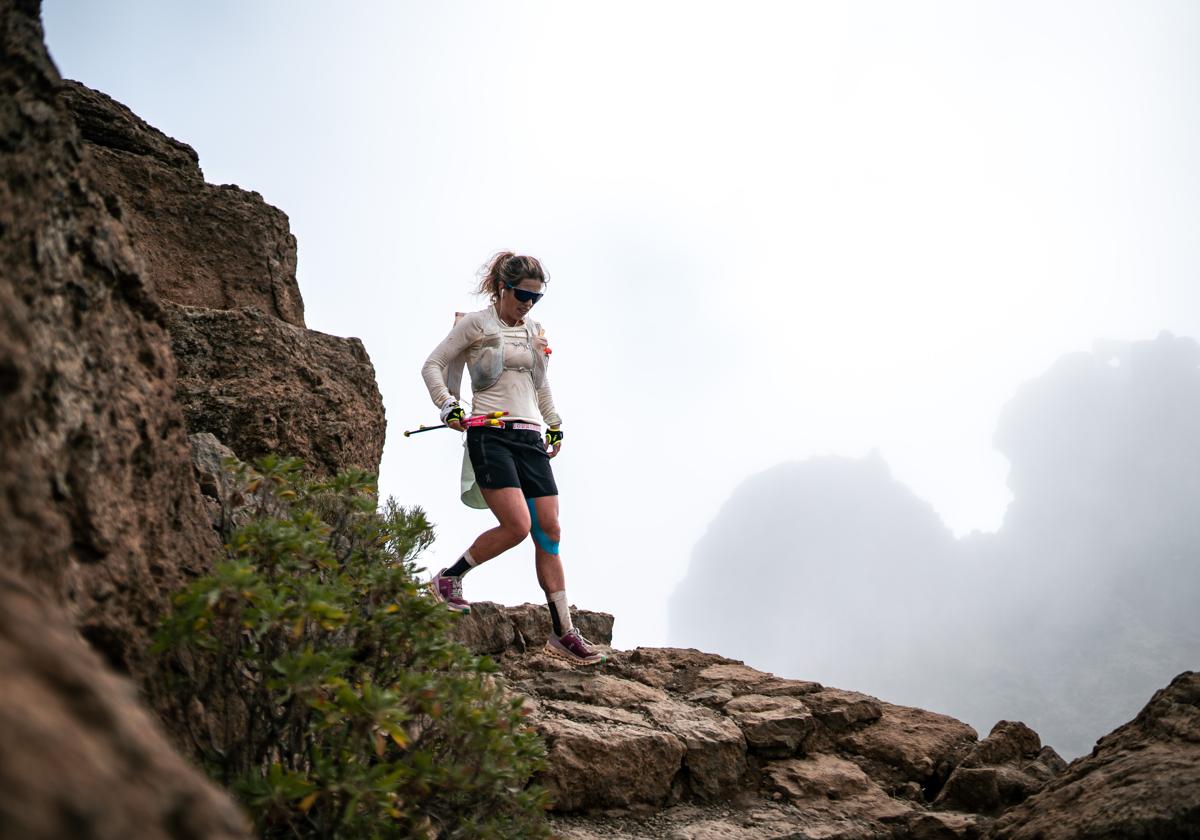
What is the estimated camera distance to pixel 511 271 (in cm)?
664

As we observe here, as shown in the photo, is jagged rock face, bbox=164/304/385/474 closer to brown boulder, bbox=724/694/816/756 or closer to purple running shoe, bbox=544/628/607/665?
purple running shoe, bbox=544/628/607/665

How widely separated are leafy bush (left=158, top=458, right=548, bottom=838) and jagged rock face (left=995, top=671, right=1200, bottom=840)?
9.15 feet

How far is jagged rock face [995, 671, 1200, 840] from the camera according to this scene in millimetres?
4027

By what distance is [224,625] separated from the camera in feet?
10.9

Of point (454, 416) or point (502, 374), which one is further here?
point (502, 374)

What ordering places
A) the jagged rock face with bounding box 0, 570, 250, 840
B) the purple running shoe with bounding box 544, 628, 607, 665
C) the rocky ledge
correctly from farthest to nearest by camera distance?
the purple running shoe with bounding box 544, 628, 607, 665, the rocky ledge, the jagged rock face with bounding box 0, 570, 250, 840

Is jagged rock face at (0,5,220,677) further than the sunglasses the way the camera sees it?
No

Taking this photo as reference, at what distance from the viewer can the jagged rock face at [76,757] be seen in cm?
110

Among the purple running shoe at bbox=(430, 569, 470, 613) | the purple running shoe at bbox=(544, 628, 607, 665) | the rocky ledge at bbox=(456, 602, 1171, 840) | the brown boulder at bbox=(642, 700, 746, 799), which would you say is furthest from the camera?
the purple running shoe at bbox=(544, 628, 607, 665)

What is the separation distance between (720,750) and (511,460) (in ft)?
8.53

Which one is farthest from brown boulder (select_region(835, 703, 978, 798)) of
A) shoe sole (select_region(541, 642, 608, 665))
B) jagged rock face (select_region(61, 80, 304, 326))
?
jagged rock face (select_region(61, 80, 304, 326))

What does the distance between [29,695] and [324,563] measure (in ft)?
7.58

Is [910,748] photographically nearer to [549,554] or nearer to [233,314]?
[549,554]

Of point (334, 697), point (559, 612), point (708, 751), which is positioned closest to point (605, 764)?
point (708, 751)
